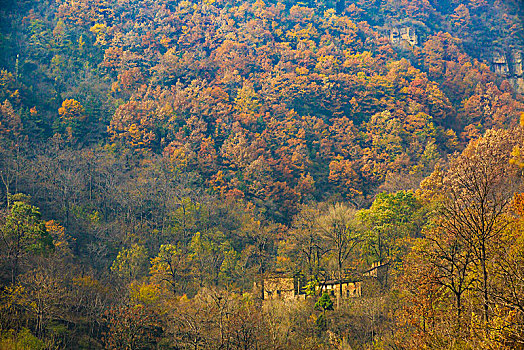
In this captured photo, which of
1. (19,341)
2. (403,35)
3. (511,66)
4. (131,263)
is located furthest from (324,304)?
(403,35)

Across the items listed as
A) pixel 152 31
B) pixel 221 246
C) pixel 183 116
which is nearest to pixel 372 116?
pixel 183 116

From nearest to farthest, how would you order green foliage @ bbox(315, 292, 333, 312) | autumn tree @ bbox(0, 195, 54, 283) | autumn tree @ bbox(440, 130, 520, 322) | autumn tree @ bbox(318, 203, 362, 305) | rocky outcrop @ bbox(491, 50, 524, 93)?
1. autumn tree @ bbox(440, 130, 520, 322)
2. green foliage @ bbox(315, 292, 333, 312)
3. autumn tree @ bbox(0, 195, 54, 283)
4. autumn tree @ bbox(318, 203, 362, 305)
5. rocky outcrop @ bbox(491, 50, 524, 93)

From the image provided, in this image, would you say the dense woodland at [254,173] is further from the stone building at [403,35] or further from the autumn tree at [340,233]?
the stone building at [403,35]

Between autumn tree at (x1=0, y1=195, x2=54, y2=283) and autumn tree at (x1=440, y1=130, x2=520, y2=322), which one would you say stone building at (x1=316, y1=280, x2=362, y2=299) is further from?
autumn tree at (x1=0, y1=195, x2=54, y2=283)

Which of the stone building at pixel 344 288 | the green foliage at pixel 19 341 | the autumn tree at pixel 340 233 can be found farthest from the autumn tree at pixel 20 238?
the autumn tree at pixel 340 233

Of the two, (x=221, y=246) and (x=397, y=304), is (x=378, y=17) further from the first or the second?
(x=397, y=304)

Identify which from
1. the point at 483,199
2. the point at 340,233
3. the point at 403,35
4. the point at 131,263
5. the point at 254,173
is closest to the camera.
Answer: the point at 483,199

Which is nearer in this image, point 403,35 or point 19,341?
point 19,341

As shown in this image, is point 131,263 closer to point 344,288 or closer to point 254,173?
point 344,288

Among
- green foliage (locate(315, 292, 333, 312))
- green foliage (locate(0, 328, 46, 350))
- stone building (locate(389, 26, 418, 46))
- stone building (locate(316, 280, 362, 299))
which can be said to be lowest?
green foliage (locate(0, 328, 46, 350))

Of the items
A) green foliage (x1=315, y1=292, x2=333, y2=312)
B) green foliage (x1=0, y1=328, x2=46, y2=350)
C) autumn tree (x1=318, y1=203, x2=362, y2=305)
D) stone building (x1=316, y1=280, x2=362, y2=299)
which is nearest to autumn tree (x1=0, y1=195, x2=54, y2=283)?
green foliage (x1=0, y1=328, x2=46, y2=350)
